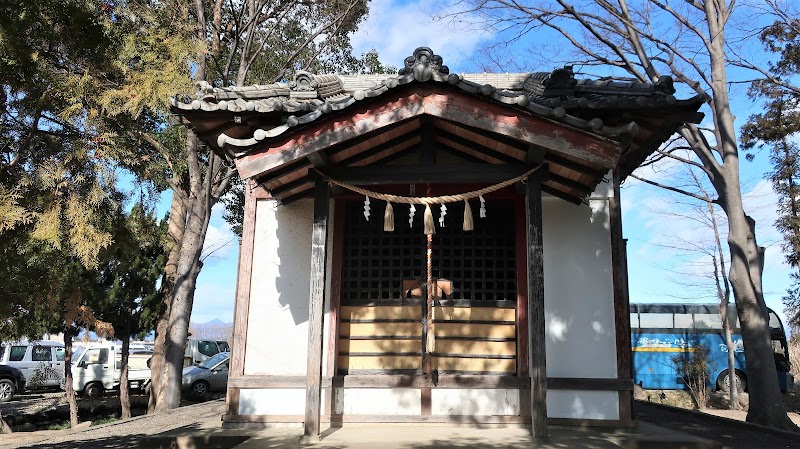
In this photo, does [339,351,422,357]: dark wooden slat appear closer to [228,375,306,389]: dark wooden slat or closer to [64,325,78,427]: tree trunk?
[228,375,306,389]: dark wooden slat

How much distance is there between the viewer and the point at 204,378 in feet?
67.3

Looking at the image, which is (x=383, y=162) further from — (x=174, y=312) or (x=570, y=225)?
(x=174, y=312)

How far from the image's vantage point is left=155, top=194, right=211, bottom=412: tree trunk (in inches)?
539

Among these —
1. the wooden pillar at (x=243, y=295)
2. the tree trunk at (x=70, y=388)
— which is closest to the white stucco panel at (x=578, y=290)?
the wooden pillar at (x=243, y=295)

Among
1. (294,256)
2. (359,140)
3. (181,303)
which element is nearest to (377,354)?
(294,256)

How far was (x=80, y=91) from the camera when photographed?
275 inches

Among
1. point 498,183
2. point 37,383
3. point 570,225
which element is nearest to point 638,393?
point 570,225

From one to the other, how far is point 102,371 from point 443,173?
62.6 feet

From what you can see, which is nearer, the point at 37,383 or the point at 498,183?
the point at 498,183

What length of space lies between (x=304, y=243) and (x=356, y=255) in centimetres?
69

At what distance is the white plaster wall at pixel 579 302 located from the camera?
6.94 meters

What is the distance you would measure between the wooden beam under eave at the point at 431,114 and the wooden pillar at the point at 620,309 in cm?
189

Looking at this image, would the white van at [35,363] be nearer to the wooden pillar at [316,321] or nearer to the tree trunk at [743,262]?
the wooden pillar at [316,321]

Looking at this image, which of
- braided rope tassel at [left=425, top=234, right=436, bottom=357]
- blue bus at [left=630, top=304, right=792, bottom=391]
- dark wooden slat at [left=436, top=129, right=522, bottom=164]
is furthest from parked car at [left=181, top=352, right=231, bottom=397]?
dark wooden slat at [left=436, top=129, right=522, bottom=164]
